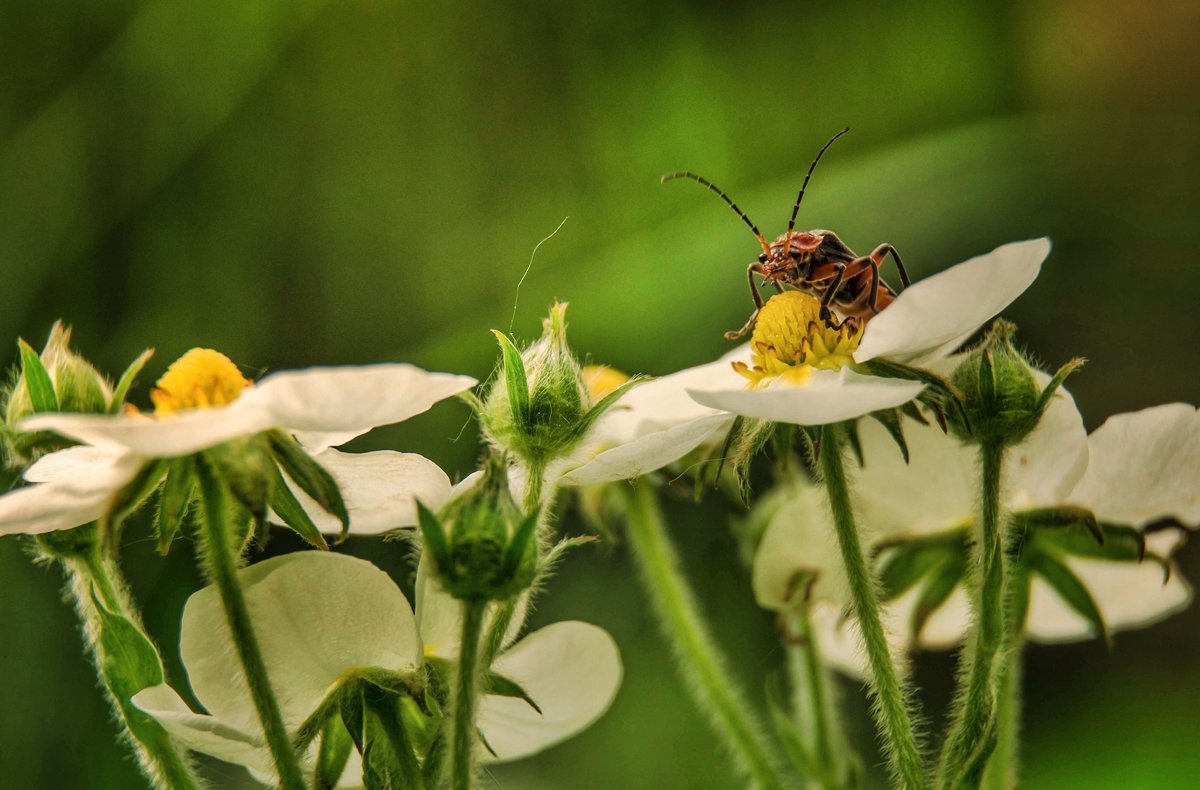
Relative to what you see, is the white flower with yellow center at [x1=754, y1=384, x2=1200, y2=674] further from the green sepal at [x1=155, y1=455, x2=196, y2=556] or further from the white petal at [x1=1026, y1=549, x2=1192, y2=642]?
the green sepal at [x1=155, y1=455, x2=196, y2=556]

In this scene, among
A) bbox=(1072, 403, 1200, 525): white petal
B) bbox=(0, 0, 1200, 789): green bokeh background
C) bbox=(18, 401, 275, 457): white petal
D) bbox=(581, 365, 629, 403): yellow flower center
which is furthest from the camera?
bbox=(0, 0, 1200, 789): green bokeh background

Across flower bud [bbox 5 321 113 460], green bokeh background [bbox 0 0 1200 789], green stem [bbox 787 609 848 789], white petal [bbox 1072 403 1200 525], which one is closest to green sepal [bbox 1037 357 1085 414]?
white petal [bbox 1072 403 1200 525]

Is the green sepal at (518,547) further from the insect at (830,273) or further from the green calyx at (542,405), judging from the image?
the insect at (830,273)

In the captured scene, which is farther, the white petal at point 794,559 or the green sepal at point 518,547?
the white petal at point 794,559

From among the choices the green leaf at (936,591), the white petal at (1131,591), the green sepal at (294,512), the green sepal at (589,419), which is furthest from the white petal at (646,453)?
the white petal at (1131,591)

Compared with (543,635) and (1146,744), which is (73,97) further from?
(1146,744)

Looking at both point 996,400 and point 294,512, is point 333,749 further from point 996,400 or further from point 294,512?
point 996,400

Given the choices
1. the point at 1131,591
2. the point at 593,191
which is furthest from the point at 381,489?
the point at 593,191
